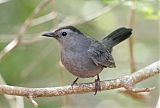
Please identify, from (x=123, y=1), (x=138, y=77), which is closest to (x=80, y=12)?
(x=123, y=1)

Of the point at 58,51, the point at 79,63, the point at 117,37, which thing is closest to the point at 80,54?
the point at 79,63

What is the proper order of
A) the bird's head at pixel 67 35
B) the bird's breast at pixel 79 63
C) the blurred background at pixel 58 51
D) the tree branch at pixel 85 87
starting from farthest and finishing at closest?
the blurred background at pixel 58 51 → the bird's head at pixel 67 35 → the bird's breast at pixel 79 63 → the tree branch at pixel 85 87

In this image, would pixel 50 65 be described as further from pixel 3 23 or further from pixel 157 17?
pixel 157 17

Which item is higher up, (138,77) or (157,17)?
(157,17)

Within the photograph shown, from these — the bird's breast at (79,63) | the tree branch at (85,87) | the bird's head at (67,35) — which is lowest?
the tree branch at (85,87)

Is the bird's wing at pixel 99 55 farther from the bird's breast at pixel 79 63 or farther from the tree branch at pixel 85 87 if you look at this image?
the tree branch at pixel 85 87

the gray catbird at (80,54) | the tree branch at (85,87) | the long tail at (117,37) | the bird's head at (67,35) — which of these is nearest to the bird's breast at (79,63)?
the gray catbird at (80,54)
